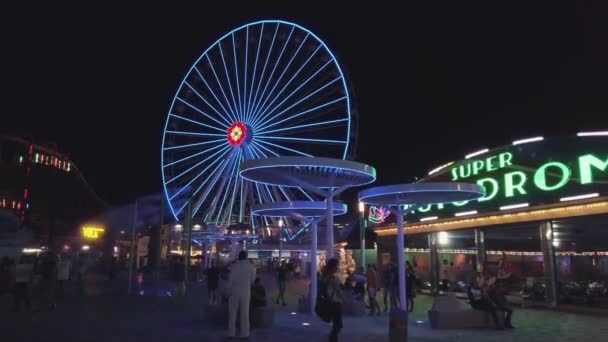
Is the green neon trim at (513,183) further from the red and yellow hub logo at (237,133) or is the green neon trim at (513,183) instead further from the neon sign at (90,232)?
the neon sign at (90,232)

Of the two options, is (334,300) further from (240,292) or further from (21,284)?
(21,284)

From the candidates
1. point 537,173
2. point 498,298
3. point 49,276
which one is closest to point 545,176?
point 537,173

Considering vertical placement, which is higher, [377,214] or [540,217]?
[377,214]

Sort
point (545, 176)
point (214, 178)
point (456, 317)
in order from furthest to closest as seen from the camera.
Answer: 1. point (214, 178)
2. point (545, 176)
3. point (456, 317)

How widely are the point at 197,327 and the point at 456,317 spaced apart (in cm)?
597

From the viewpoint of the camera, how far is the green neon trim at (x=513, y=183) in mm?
17578

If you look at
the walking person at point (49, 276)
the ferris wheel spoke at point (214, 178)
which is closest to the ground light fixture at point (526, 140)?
the walking person at point (49, 276)

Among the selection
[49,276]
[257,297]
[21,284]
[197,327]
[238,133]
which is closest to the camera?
[197,327]

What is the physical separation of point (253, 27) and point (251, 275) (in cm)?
2420

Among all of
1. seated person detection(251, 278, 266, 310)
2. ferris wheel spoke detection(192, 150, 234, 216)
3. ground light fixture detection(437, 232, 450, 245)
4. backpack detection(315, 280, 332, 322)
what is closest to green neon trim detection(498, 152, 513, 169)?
ground light fixture detection(437, 232, 450, 245)

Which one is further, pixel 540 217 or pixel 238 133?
pixel 238 133

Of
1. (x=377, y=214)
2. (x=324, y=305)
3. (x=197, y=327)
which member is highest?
(x=377, y=214)

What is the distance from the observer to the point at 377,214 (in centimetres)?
2788

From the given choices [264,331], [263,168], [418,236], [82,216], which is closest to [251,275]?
[264,331]
